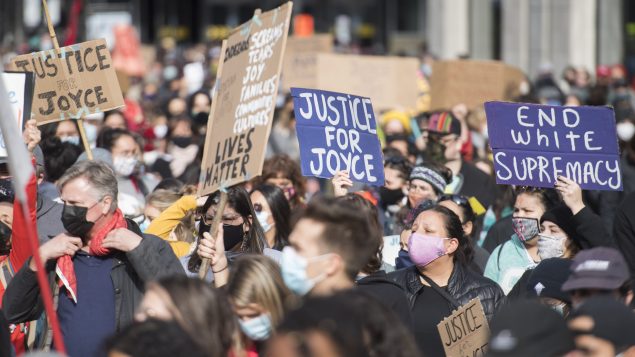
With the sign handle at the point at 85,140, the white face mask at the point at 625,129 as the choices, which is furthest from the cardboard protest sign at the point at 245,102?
the white face mask at the point at 625,129

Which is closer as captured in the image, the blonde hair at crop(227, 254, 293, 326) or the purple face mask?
the blonde hair at crop(227, 254, 293, 326)

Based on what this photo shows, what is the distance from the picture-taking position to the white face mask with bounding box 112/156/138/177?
33.7ft

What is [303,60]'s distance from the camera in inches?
666

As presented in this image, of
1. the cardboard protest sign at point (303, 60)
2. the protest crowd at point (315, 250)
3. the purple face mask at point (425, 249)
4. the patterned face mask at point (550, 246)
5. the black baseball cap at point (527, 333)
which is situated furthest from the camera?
the cardboard protest sign at point (303, 60)

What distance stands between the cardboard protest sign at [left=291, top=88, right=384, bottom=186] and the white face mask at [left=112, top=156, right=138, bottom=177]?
2.45 m

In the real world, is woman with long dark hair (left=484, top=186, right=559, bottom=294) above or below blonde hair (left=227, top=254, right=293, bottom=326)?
below

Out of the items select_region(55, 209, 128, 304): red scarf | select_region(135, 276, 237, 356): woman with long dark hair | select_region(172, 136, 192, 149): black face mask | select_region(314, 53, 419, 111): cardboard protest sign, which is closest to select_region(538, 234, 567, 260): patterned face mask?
select_region(55, 209, 128, 304): red scarf

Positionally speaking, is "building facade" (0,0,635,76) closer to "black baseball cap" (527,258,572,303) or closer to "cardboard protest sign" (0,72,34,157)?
"cardboard protest sign" (0,72,34,157)

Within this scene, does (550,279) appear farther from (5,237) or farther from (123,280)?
(5,237)

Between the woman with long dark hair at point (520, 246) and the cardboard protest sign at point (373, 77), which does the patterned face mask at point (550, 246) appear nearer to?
the woman with long dark hair at point (520, 246)

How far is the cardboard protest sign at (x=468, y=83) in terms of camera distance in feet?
50.3

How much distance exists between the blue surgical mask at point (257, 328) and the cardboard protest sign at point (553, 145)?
10.1 ft

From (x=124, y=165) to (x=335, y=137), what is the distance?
2.55 meters

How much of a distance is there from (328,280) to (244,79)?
2.14 metres
